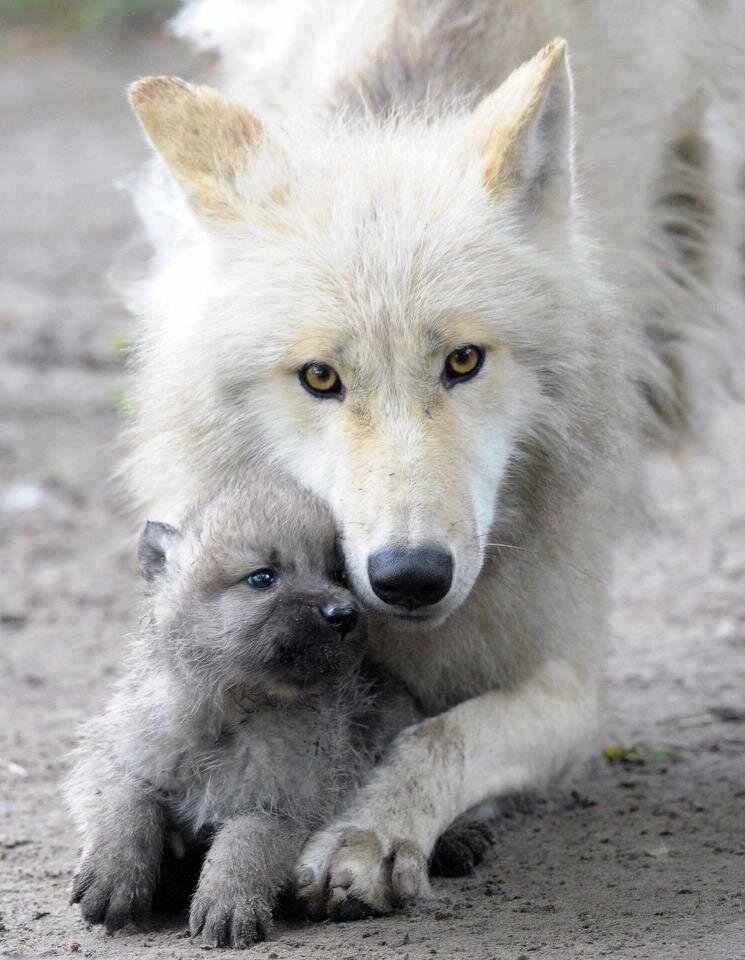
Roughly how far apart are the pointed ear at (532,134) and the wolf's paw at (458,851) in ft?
5.57

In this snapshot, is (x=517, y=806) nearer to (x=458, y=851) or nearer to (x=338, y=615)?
(x=458, y=851)

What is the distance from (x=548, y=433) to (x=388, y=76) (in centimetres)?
161

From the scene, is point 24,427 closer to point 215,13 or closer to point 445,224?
point 215,13

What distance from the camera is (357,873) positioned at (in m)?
3.38

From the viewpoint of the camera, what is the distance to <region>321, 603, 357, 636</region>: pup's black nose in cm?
331

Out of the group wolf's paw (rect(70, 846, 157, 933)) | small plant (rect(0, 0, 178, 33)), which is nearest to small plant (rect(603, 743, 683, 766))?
wolf's paw (rect(70, 846, 157, 933))

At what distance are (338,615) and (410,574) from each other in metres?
0.23

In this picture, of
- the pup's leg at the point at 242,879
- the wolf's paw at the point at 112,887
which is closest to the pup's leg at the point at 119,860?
the wolf's paw at the point at 112,887

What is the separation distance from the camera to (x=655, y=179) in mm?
5652

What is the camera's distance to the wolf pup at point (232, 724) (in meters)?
3.31

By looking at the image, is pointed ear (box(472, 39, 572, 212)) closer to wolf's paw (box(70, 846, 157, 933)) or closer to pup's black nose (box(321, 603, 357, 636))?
pup's black nose (box(321, 603, 357, 636))

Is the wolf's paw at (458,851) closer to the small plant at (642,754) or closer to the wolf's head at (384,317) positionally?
the wolf's head at (384,317)

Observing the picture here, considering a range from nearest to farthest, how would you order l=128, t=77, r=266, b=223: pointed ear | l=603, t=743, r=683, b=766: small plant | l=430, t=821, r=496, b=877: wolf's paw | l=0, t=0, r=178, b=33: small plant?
l=430, t=821, r=496, b=877: wolf's paw, l=128, t=77, r=266, b=223: pointed ear, l=603, t=743, r=683, b=766: small plant, l=0, t=0, r=178, b=33: small plant

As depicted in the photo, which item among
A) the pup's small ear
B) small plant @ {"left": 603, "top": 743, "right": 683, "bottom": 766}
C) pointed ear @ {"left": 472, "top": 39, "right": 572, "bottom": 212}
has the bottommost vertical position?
small plant @ {"left": 603, "top": 743, "right": 683, "bottom": 766}
